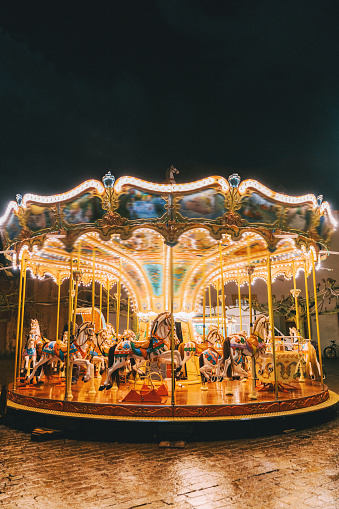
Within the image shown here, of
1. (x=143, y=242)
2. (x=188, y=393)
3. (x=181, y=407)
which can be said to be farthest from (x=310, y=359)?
(x=143, y=242)

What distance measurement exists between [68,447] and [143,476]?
1.61m

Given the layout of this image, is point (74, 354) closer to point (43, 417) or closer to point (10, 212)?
point (43, 417)

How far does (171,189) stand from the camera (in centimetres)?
616

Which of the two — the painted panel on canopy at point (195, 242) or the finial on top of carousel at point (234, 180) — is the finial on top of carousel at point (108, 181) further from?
the finial on top of carousel at point (234, 180)

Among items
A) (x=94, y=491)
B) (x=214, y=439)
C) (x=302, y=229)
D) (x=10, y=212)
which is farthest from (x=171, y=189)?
(x=94, y=491)

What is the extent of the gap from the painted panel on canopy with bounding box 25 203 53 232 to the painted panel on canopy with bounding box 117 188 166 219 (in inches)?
55.2

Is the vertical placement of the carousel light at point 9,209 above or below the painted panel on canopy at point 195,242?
above

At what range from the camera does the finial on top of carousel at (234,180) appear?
625 cm

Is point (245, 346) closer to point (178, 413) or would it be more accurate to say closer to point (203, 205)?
point (178, 413)

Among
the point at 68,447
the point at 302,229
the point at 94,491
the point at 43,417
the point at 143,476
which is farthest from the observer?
the point at 302,229

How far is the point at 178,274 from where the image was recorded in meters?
9.22

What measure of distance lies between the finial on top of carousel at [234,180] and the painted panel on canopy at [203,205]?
25 cm

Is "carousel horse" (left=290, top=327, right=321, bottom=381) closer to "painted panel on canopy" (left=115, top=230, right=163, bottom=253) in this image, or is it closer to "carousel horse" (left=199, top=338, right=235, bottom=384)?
"carousel horse" (left=199, top=338, right=235, bottom=384)

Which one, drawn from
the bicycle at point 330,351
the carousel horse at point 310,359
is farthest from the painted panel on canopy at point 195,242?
the bicycle at point 330,351
